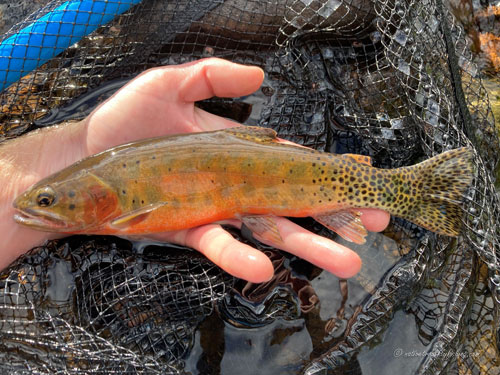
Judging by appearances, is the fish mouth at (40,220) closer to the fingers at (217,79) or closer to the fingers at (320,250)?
the fingers at (217,79)

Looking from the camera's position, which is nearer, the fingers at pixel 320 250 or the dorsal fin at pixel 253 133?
the fingers at pixel 320 250

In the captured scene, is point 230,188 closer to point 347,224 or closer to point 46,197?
point 347,224

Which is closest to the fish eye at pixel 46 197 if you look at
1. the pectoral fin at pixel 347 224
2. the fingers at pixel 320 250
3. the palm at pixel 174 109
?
the palm at pixel 174 109

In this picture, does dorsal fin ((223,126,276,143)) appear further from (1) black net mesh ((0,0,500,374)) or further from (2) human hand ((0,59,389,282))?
(1) black net mesh ((0,0,500,374))

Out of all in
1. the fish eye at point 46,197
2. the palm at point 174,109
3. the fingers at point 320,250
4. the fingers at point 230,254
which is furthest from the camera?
the palm at point 174,109

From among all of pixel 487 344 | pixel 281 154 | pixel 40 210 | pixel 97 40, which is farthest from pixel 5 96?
pixel 487 344

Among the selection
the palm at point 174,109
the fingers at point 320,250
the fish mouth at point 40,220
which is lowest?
the fish mouth at point 40,220

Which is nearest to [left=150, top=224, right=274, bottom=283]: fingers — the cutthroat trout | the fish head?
the cutthroat trout
